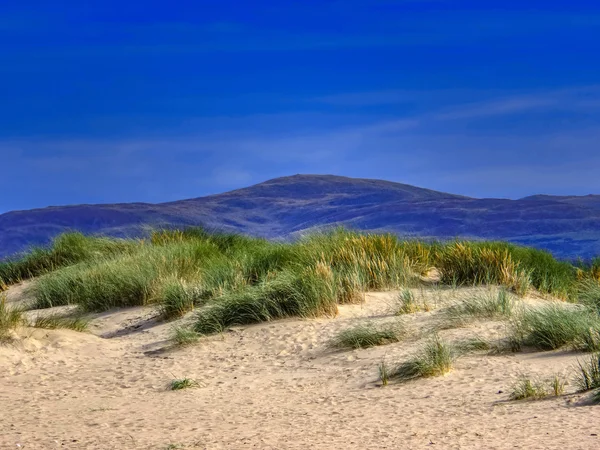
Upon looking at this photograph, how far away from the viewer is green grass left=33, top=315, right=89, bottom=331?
12008 millimetres

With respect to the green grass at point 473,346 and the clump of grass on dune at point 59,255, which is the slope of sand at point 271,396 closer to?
the green grass at point 473,346

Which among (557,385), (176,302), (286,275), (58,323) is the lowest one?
(557,385)

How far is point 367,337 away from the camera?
10219 millimetres

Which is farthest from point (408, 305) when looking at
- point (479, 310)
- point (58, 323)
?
point (58, 323)

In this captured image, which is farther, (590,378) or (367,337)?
(367,337)

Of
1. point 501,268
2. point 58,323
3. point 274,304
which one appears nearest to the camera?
point 274,304

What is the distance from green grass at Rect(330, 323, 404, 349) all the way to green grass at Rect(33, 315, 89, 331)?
4.18 meters

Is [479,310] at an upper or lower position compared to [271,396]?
upper

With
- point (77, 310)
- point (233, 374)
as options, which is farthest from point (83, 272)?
point (233, 374)

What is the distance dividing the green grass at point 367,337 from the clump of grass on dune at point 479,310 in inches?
32.3

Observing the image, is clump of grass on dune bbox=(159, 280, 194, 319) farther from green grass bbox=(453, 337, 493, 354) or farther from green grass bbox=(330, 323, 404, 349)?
green grass bbox=(453, 337, 493, 354)

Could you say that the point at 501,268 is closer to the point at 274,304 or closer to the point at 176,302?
the point at 274,304

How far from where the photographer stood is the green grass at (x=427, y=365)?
858 cm

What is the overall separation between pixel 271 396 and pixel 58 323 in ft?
15.8
